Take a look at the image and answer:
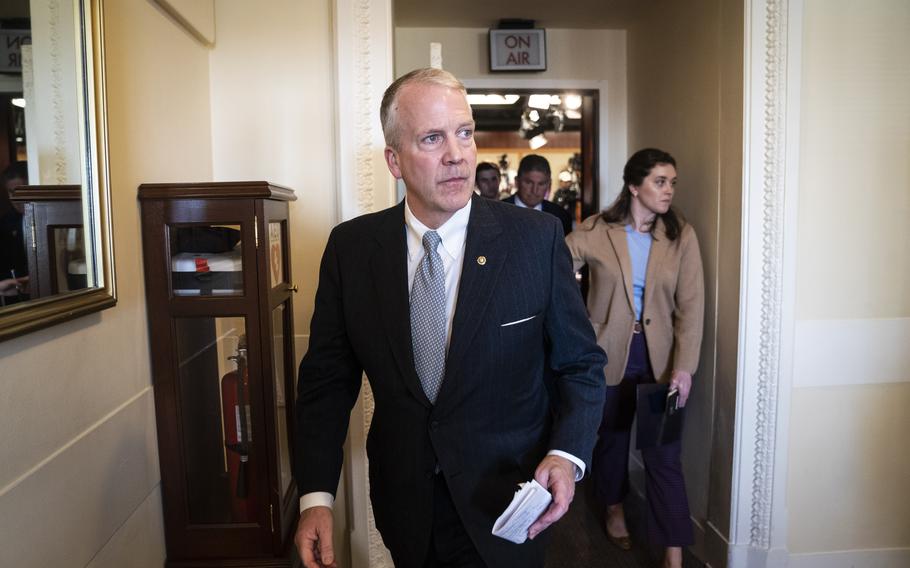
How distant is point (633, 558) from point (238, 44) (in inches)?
108

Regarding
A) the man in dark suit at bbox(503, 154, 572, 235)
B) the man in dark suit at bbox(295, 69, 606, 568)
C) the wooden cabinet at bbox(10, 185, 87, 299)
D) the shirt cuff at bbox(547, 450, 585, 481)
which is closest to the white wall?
the man in dark suit at bbox(503, 154, 572, 235)

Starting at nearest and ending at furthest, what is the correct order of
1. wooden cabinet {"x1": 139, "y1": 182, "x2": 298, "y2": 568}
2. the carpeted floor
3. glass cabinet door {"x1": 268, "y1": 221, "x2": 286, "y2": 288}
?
wooden cabinet {"x1": 139, "y1": 182, "x2": 298, "y2": 568} < glass cabinet door {"x1": 268, "y1": 221, "x2": 286, "y2": 288} < the carpeted floor

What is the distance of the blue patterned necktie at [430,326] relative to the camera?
Answer: 1330mm

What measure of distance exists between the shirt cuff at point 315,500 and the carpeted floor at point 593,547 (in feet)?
6.07

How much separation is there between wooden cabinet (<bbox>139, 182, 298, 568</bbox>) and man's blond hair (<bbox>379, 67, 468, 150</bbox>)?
1.64 ft

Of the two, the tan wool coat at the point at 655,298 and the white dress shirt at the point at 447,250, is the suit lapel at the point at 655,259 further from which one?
the white dress shirt at the point at 447,250

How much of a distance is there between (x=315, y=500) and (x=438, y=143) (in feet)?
A: 2.57

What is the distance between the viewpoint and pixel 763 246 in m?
2.49

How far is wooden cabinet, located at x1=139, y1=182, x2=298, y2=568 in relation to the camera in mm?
1733

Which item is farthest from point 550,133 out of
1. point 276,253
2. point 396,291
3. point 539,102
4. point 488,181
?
point 396,291

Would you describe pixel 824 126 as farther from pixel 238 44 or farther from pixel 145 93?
pixel 145 93

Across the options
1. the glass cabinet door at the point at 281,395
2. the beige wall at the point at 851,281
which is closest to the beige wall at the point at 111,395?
the glass cabinet door at the point at 281,395

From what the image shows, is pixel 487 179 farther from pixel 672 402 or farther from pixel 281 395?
pixel 281 395

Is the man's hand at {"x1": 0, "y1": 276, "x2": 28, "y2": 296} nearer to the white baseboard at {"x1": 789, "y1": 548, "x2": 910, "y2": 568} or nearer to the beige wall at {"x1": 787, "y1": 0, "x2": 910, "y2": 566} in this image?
the beige wall at {"x1": 787, "y1": 0, "x2": 910, "y2": 566}
